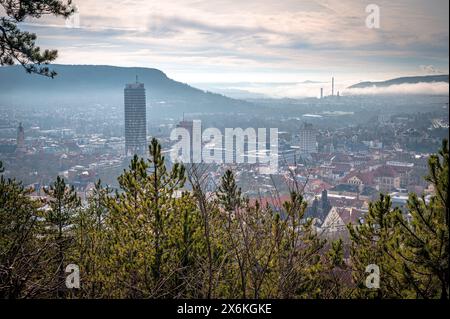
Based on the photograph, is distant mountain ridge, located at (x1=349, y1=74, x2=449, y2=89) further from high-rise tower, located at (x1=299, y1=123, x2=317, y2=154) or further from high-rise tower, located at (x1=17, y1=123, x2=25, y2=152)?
high-rise tower, located at (x1=17, y1=123, x2=25, y2=152)

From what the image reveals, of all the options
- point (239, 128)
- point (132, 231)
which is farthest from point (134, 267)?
point (239, 128)

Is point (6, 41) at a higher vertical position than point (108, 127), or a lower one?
higher

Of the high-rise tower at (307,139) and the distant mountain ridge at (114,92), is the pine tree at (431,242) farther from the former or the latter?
the distant mountain ridge at (114,92)

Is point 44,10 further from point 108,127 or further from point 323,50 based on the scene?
point 108,127

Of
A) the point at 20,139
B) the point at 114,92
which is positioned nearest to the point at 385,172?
the point at 20,139

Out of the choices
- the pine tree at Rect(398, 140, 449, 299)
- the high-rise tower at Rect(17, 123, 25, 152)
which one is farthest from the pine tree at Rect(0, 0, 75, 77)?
the high-rise tower at Rect(17, 123, 25, 152)

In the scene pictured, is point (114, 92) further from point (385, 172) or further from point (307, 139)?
point (385, 172)

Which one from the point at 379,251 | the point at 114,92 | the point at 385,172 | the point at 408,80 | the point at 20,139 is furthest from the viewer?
the point at 114,92
